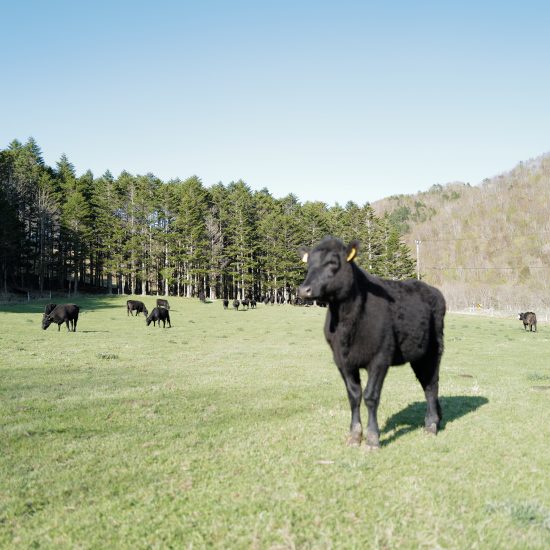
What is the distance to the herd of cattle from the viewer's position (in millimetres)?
6016

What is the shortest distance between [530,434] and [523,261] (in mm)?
124265

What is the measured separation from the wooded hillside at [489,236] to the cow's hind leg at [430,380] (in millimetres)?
68981

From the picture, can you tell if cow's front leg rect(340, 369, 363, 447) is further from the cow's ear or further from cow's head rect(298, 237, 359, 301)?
the cow's ear

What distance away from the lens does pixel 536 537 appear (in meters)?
3.99

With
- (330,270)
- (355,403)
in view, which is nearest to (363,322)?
(330,270)

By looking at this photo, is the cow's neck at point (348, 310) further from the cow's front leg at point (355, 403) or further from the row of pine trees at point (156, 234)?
the row of pine trees at point (156, 234)

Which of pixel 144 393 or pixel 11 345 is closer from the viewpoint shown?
pixel 144 393

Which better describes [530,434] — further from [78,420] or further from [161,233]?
[161,233]

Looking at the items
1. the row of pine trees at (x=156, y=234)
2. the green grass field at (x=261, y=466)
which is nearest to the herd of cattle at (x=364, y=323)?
the green grass field at (x=261, y=466)

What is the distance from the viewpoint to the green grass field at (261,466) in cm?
407

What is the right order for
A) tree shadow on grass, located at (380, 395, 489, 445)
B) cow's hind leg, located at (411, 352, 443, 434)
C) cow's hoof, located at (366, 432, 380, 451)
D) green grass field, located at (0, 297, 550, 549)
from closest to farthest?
green grass field, located at (0, 297, 550, 549), cow's hoof, located at (366, 432, 380, 451), cow's hind leg, located at (411, 352, 443, 434), tree shadow on grass, located at (380, 395, 489, 445)

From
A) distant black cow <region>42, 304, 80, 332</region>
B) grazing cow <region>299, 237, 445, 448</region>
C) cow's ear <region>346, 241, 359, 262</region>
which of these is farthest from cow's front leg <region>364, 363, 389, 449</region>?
distant black cow <region>42, 304, 80, 332</region>

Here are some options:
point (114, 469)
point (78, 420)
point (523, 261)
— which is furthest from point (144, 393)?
point (523, 261)

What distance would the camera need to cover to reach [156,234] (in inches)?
3024
